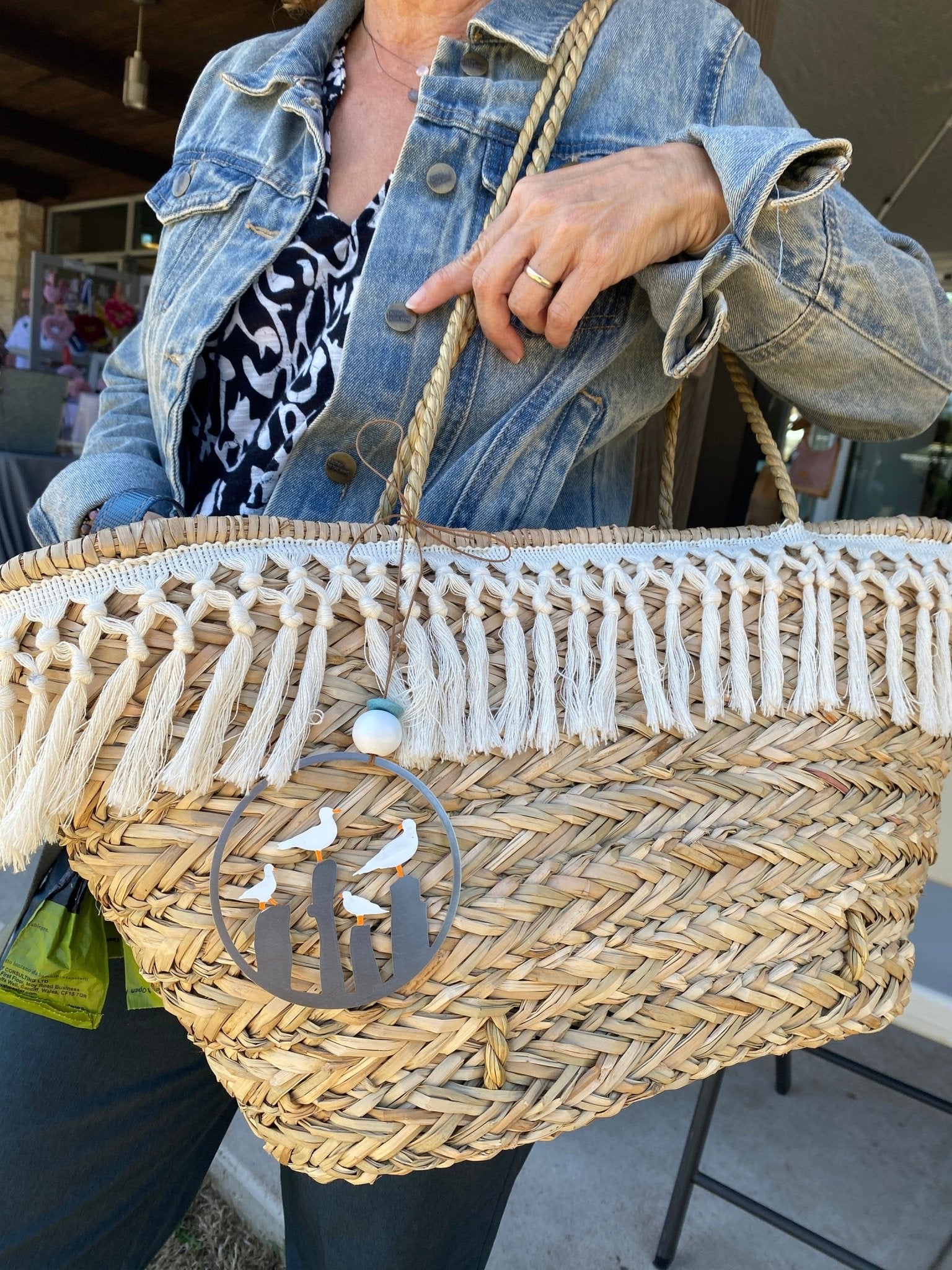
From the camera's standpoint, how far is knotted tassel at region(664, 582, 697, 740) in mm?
583

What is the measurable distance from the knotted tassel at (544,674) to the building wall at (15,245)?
10187mm

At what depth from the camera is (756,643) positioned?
625 millimetres

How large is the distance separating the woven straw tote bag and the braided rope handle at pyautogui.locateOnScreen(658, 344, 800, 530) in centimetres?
10

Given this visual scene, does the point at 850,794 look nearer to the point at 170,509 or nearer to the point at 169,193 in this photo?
the point at 170,509

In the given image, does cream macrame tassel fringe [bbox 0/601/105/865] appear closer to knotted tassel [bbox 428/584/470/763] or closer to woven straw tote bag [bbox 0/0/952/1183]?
woven straw tote bag [bbox 0/0/952/1183]

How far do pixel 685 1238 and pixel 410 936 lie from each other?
4.17 ft

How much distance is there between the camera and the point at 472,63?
0.69m

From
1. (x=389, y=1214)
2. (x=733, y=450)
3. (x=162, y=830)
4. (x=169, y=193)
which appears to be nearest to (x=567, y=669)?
(x=162, y=830)

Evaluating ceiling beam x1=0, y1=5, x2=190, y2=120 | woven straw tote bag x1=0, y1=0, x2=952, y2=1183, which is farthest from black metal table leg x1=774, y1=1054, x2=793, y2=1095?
ceiling beam x1=0, y1=5, x2=190, y2=120

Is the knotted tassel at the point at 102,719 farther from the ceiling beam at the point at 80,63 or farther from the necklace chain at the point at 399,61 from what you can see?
the ceiling beam at the point at 80,63

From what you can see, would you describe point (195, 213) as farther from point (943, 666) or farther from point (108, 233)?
point (108, 233)

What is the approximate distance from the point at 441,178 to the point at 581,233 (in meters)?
0.16

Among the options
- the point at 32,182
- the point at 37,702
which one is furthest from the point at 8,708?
the point at 32,182

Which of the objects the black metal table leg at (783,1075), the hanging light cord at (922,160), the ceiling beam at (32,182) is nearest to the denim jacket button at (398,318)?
the black metal table leg at (783,1075)
